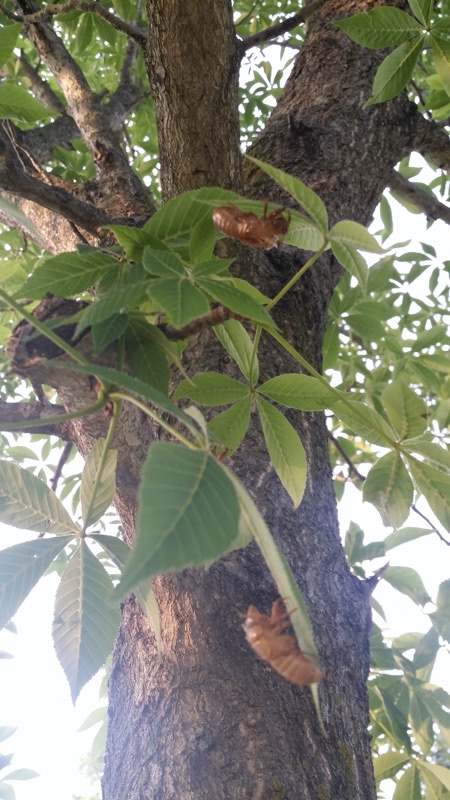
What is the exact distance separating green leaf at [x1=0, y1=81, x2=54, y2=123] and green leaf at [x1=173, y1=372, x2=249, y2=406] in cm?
55

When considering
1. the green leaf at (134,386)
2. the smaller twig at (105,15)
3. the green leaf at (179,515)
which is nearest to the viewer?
the green leaf at (179,515)

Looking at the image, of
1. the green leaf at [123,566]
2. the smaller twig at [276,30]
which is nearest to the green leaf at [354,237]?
the green leaf at [123,566]

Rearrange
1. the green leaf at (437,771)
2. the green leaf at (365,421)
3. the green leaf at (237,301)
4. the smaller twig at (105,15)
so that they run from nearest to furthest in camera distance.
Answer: the green leaf at (237,301) < the green leaf at (365,421) < the green leaf at (437,771) < the smaller twig at (105,15)

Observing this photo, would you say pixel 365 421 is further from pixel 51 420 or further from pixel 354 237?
pixel 51 420

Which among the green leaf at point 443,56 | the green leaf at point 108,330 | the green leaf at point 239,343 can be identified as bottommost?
the green leaf at point 108,330

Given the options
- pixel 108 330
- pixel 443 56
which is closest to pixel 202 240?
pixel 108 330

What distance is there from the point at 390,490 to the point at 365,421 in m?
0.17

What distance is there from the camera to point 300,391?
901 mm

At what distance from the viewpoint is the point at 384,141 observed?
185cm

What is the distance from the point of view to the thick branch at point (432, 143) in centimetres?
200

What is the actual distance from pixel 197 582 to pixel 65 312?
48 centimetres

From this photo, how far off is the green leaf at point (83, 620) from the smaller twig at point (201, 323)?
0.97 ft

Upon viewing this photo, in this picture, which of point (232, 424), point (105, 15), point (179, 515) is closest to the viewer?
point (179, 515)

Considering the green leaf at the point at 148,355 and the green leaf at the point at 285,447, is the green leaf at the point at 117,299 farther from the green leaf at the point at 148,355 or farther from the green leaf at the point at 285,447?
the green leaf at the point at 285,447
